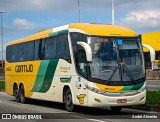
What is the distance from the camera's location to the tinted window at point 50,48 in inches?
738

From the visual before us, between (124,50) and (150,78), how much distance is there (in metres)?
34.6

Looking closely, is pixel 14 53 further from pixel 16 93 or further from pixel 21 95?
pixel 21 95

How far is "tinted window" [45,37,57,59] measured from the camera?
18742 millimetres

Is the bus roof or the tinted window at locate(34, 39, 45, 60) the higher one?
the bus roof

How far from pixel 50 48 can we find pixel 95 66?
4366 mm

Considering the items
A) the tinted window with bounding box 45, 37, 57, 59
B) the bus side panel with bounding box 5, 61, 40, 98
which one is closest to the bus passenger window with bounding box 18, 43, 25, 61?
the bus side panel with bounding box 5, 61, 40, 98

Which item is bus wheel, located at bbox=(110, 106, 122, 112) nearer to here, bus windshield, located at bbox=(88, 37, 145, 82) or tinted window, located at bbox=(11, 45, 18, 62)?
bus windshield, located at bbox=(88, 37, 145, 82)

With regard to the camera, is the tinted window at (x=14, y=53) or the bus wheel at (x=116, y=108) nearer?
the bus wheel at (x=116, y=108)

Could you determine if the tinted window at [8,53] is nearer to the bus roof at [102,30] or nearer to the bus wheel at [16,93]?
the bus wheel at [16,93]

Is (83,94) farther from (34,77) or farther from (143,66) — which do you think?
(34,77)

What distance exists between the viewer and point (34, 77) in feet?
69.6

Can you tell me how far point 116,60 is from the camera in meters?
15.5

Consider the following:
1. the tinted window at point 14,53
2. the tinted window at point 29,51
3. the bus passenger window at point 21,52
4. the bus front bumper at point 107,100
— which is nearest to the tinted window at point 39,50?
the tinted window at point 29,51

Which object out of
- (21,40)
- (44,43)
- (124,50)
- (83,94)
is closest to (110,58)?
(124,50)
